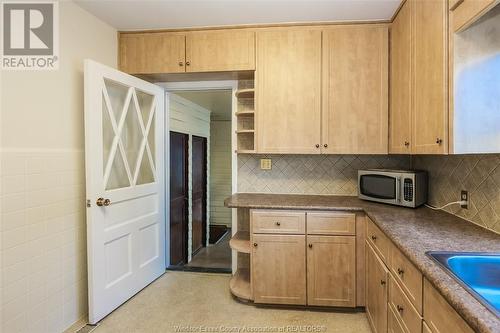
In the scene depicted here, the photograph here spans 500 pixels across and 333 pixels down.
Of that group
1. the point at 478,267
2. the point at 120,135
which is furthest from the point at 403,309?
the point at 120,135

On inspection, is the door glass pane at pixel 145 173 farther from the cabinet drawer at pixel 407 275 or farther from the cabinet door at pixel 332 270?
the cabinet drawer at pixel 407 275

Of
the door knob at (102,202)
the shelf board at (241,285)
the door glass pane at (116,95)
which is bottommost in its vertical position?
the shelf board at (241,285)

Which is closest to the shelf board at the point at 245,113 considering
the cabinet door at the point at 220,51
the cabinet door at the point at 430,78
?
the cabinet door at the point at 220,51

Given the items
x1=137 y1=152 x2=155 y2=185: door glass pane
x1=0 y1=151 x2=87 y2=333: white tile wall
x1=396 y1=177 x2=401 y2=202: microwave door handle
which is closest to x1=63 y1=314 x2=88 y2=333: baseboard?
x1=0 y1=151 x2=87 y2=333: white tile wall

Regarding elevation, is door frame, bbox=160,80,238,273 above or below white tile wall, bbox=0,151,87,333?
above

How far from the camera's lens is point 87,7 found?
88.5 inches

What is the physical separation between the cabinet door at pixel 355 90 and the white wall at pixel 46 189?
193cm

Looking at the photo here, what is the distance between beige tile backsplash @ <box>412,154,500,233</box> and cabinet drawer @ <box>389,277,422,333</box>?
0.65 metres

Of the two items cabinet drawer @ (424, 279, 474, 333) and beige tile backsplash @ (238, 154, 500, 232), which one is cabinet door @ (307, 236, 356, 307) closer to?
beige tile backsplash @ (238, 154, 500, 232)

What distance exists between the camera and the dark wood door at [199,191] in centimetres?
437

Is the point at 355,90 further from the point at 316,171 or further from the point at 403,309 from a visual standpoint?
the point at 403,309

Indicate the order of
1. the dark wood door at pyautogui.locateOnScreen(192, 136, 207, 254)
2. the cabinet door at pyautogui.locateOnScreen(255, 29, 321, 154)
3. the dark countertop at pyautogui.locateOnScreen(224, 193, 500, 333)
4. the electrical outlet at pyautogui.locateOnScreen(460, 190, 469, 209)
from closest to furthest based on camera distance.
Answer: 1. the dark countertop at pyautogui.locateOnScreen(224, 193, 500, 333)
2. the electrical outlet at pyautogui.locateOnScreen(460, 190, 469, 209)
3. the cabinet door at pyautogui.locateOnScreen(255, 29, 321, 154)
4. the dark wood door at pyautogui.locateOnScreen(192, 136, 207, 254)

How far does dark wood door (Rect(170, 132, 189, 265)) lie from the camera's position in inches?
138

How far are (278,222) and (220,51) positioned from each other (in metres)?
1.54
